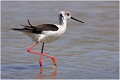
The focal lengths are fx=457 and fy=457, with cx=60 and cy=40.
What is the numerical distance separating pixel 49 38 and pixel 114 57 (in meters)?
1.40

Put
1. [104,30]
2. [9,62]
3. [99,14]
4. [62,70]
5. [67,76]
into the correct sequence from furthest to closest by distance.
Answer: [99,14] → [104,30] → [9,62] → [62,70] → [67,76]

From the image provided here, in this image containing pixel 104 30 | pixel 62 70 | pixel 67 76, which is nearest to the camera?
pixel 67 76

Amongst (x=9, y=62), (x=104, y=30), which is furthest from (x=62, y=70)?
(x=104, y=30)

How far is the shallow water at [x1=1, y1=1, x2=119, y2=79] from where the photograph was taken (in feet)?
26.7

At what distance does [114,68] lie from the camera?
8289mm

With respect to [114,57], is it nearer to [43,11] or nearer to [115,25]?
[115,25]

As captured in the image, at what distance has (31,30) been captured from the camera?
8.61 metres

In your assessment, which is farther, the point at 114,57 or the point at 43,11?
the point at 43,11

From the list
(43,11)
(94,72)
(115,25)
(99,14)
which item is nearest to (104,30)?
(115,25)

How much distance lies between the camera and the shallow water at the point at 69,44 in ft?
26.7

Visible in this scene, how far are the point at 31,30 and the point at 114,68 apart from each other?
5.60ft

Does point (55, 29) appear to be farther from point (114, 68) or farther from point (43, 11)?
point (43, 11)

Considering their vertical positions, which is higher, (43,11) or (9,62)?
(43,11)

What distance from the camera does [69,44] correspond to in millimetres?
10414
